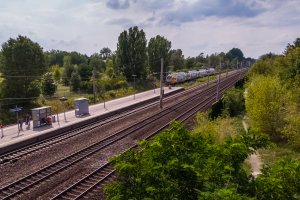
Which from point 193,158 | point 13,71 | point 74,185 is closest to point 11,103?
point 13,71

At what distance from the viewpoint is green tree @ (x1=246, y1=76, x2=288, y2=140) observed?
84.3 feet

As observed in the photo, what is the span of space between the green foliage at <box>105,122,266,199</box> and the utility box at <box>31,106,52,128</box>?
2441cm

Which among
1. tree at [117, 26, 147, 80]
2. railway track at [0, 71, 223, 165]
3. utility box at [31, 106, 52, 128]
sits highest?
tree at [117, 26, 147, 80]

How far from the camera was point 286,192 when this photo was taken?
7816 mm

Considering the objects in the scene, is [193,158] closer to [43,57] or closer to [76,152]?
[76,152]

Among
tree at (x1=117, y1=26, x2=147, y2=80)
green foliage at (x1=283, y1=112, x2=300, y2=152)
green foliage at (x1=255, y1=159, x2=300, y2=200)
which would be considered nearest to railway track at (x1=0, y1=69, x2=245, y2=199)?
green foliage at (x1=255, y1=159, x2=300, y2=200)

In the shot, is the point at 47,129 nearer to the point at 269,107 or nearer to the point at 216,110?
the point at 216,110

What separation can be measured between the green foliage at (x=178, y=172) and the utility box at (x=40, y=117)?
24.4 meters

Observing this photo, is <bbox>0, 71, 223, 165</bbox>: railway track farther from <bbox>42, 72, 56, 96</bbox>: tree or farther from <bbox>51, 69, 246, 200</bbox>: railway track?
<bbox>42, 72, 56, 96</bbox>: tree

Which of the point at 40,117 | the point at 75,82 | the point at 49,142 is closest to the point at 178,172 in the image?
the point at 49,142

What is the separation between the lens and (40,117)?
31203 mm

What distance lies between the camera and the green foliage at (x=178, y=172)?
7.61 meters

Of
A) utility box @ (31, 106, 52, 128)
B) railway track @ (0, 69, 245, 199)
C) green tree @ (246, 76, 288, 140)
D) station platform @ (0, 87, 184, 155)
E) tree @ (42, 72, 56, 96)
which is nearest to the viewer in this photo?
railway track @ (0, 69, 245, 199)

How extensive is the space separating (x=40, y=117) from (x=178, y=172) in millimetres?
25681
